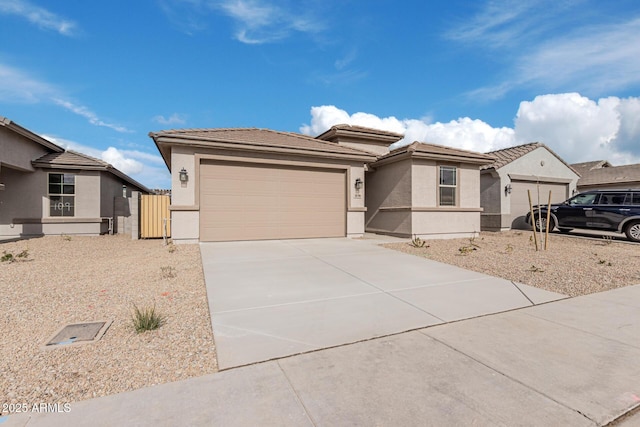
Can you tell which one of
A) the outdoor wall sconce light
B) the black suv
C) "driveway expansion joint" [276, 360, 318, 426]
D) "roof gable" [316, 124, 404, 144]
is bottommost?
"driveway expansion joint" [276, 360, 318, 426]

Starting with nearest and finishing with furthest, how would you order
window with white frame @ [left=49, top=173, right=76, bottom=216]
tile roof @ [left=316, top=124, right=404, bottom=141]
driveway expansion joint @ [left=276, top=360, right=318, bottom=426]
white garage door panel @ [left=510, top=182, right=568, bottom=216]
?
1. driveway expansion joint @ [left=276, top=360, right=318, bottom=426]
2. window with white frame @ [left=49, top=173, right=76, bottom=216]
3. tile roof @ [left=316, top=124, right=404, bottom=141]
4. white garage door panel @ [left=510, top=182, right=568, bottom=216]

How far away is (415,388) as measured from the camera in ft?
7.68

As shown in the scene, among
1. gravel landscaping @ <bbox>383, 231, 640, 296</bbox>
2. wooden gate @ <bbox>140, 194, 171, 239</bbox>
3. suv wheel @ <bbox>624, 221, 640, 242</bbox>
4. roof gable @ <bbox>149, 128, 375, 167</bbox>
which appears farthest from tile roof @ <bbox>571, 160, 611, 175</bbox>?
wooden gate @ <bbox>140, 194, 171, 239</bbox>

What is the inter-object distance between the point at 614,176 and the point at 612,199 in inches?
478

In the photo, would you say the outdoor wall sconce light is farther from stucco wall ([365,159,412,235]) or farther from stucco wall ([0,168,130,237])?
stucco wall ([365,159,412,235])

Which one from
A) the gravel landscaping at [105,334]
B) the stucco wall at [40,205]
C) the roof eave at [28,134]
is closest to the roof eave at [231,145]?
the gravel landscaping at [105,334]

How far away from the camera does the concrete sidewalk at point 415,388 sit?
79.5 inches

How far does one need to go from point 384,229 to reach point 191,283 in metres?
9.82

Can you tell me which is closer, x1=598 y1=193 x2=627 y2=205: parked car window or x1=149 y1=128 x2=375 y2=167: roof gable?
x1=149 y1=128 x2=375 y2=167: roof gable

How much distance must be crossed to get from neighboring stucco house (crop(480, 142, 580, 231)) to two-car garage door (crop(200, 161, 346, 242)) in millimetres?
8472

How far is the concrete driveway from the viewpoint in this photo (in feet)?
10.6

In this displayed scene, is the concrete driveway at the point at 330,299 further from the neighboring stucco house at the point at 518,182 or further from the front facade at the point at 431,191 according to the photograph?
the neighboring stucco house at the point at 518,182

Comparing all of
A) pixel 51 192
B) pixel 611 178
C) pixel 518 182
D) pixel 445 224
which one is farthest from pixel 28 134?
pixel 611 178

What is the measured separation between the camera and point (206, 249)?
884cm
